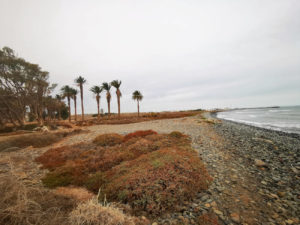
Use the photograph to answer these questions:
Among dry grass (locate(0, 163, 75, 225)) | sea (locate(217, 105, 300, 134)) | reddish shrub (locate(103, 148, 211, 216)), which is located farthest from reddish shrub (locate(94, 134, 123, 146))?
sea (locate(217, 105, 300, 134))

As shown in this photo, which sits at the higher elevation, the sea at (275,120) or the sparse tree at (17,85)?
the sparse tree at (17,85)

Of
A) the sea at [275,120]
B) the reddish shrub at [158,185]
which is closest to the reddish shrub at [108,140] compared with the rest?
the reddish shrub at [158,185]

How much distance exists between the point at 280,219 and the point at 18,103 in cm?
3413

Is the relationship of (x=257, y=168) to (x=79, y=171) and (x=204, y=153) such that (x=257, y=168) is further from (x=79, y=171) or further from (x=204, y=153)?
(x=79, y=171)

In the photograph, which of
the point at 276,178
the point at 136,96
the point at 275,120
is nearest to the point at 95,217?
the point at 276,178

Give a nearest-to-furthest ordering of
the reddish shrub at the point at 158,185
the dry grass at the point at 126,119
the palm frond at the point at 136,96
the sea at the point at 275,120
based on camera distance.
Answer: the reddish shrub at the point at 158,185 → the sea at the point at 275,120 → the dry grass at the point at 126,119 → the palm frond at the point at 136,96

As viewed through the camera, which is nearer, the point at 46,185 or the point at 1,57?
the point at 46,185

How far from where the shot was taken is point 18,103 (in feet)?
72.8

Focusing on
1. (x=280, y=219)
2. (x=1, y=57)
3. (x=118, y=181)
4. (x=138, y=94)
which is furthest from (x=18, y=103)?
(x=138, y=94)

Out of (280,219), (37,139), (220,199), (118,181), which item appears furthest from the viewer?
(37,139)

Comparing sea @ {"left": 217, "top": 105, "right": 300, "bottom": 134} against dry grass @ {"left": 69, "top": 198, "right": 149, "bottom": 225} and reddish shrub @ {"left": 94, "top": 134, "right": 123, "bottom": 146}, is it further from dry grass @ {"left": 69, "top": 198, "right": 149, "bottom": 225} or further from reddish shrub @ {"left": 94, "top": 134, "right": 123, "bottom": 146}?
dry grass @ {"left": 69, "top": 198, "right": 149, "bottom": 225}

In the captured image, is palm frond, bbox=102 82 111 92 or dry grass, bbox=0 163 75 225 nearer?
dry grass, bbox=0 163 75 225

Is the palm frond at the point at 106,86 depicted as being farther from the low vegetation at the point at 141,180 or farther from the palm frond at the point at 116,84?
the low vegetation at the point at 141,180

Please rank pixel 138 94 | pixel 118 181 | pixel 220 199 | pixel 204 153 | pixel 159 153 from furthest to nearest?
1. pixel 138 94
2. pixel 204 153
3. pixel 159 153
4. pixel 118 181
5. pixel 220 199
